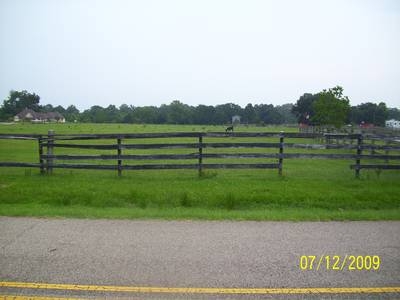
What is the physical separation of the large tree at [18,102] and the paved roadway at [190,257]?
147 metres

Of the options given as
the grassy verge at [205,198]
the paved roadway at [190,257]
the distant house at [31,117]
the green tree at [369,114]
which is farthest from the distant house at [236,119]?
the paved roadway at [190,257]

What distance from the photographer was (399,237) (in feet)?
18.6

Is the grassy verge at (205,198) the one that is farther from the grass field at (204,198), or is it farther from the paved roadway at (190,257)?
the paved roadway at (190,257)

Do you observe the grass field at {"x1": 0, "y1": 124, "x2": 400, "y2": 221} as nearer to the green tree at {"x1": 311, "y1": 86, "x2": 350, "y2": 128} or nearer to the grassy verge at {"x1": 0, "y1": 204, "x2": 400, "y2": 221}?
the grassy verge at {"x1": 0, "y1": 204, "x2": 400, "y2": 221}

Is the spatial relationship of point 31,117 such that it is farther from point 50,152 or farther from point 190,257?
point 190,257

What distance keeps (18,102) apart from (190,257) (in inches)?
6187

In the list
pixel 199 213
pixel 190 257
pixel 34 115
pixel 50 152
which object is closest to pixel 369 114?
pixel 50 152

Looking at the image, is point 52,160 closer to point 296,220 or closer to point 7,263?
point 7,263

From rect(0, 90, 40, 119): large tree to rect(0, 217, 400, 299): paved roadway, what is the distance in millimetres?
146768

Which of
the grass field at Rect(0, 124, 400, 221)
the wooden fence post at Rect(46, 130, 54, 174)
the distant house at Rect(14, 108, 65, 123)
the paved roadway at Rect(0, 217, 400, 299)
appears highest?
the distant house at Rect(14, 108, 65, 123)

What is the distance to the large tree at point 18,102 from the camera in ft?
443

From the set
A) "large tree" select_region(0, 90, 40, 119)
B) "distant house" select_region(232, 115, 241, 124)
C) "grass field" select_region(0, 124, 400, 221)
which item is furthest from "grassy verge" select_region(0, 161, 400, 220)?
"large tree" select_region(0, 90, 40, 119)

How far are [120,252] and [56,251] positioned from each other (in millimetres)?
988

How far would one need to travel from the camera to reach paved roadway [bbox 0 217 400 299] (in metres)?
3.95
